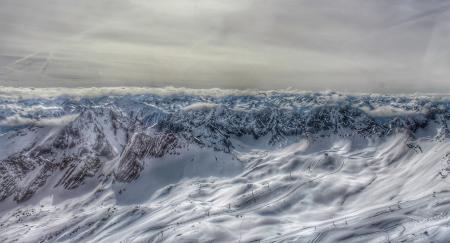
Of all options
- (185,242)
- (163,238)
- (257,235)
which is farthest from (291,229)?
(163,238)

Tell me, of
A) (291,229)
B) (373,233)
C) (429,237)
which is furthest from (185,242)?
(429,237)

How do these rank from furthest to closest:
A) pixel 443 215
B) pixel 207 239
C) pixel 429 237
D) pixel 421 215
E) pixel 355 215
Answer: pixel 355 215 → pixel 207 239 → pixel 421 215 → pixel 443 215 → pixel 429 237

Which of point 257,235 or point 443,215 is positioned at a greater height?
point 443,215

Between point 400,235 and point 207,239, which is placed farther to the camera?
point 207,239

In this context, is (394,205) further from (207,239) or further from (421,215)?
(207,239)

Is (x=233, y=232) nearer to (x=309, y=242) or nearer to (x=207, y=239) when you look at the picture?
(x=207, y=239)

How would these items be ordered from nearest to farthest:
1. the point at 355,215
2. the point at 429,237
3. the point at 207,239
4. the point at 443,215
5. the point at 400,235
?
the point at 429,237 → the point at 400,235 → the point at 443,215 → the point at 207,239 → the point at 355,215

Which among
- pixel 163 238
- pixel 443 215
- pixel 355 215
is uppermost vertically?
pixel 443 215

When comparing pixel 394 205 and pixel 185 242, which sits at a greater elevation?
pixel 394 205

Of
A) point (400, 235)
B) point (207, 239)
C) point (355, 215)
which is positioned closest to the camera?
point (400, 235)
